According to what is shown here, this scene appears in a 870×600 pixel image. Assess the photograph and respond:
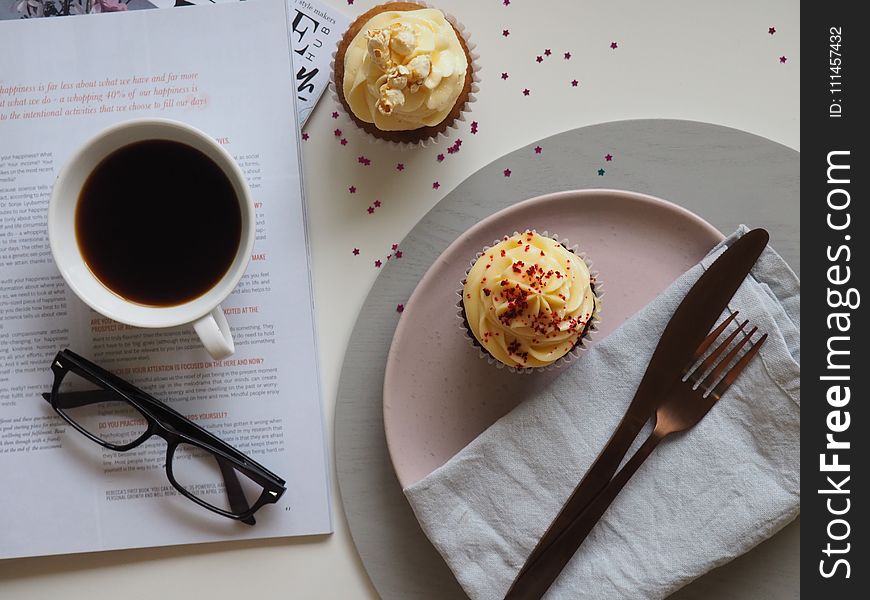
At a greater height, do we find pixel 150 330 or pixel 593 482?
pixel 150 330

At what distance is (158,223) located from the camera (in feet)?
2.67

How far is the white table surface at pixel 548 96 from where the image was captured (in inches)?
35.6

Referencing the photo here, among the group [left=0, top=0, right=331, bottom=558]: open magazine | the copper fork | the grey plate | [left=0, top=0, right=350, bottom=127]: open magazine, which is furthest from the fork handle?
[left=0, top=0, right=350, bottom=127]: open magazine

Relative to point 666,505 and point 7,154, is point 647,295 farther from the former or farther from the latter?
point 7,154

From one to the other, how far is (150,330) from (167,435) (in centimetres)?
13

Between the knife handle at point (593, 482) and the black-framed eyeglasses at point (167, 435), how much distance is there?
0.31 m

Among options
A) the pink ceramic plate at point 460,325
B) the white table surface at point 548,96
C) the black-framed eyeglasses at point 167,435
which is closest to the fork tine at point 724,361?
the pink ceramic plate at point 460,325

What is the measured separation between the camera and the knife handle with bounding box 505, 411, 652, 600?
0.83 m

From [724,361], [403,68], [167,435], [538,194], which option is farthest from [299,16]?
[724,361]

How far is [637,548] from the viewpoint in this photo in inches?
32.7

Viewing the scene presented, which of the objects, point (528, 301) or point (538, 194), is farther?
point (538, 194)

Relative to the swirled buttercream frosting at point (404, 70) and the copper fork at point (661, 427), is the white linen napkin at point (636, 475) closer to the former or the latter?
the copper fork at point (661, 427)

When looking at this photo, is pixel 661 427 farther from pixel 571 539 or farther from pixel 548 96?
pixel 548 96
